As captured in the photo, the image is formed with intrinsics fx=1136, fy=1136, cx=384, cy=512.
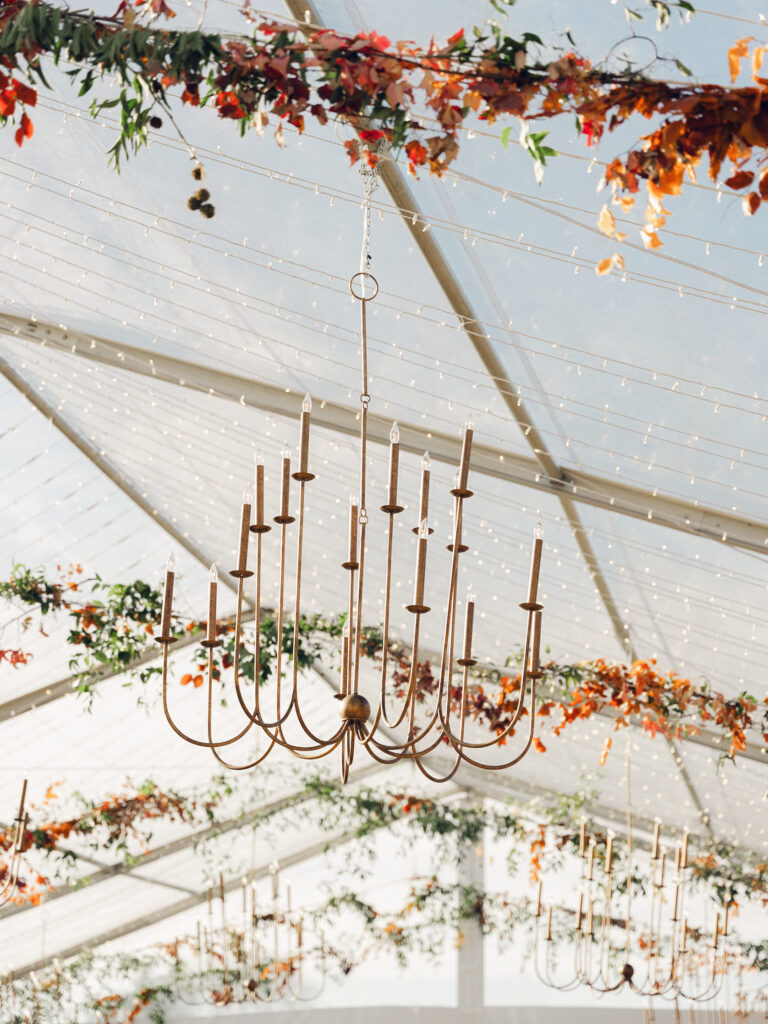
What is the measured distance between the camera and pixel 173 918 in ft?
33.9

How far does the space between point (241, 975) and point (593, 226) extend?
8.86m

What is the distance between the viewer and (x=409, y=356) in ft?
11.4

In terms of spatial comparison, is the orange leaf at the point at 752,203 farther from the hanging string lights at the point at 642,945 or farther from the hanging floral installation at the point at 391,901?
the hanging string lights at the point at 642,945

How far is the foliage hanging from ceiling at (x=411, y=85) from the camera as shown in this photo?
1.57m

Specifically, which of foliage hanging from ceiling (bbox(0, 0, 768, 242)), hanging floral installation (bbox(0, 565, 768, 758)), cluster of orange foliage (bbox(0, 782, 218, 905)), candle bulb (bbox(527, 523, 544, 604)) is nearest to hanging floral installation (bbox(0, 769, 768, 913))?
cluster of orange foliage (bbox(0, 782, 218, 905))

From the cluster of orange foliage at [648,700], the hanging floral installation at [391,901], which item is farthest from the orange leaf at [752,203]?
the hanging floral installation at [391,901]

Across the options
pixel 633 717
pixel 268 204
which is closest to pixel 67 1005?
pixel 633 717

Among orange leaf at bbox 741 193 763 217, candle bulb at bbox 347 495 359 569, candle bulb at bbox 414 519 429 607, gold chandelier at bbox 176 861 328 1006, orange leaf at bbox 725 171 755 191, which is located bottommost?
gold chandelier at bbox 176 861 328 1006

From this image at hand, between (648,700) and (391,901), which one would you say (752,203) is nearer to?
(648,700)

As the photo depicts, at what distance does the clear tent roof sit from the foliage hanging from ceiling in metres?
0.59

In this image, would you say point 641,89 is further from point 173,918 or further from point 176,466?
point 173,918

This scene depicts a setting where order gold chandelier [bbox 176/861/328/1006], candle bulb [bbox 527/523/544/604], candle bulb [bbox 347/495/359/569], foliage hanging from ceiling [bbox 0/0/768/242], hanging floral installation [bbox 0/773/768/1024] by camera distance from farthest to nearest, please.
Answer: gold chandelier [bbox 176/861/328/1006] < hanging floral installation [bbox 0/773/768/1024] < candle bulb [bbox 347/495/359/569] < candle bulb [bbox 527/523/544/604] < foliage hanging from ceiling [bbox 0/0/768/242]

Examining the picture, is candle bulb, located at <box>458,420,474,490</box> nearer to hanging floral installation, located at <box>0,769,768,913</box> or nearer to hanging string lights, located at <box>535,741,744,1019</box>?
hanging floral installation, located at <box>0,769,768,913</box>

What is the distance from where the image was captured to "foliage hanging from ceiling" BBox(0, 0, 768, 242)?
1.57 metres
